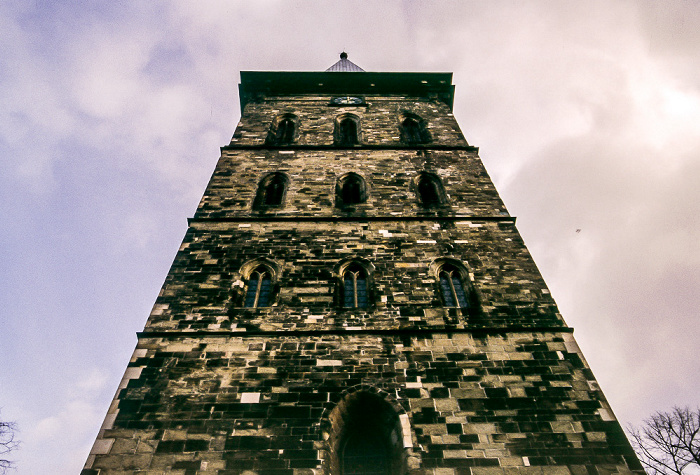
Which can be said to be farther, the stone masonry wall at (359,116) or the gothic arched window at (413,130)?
the gothic arched window at (413,130)

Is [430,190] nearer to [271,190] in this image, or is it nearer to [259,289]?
[271,190]

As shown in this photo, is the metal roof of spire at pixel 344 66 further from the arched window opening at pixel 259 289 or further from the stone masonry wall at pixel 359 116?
the arched window opening at pixel 259 289

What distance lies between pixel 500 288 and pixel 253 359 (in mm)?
4233

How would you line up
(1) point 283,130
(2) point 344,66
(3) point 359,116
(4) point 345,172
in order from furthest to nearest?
1. (2) point 344,66
2. (3) point 359,116
3. (1) point 283,130
4. (4) point 345,172

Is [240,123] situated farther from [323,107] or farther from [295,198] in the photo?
[295,198]

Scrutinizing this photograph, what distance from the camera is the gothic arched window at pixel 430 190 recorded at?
10320mm

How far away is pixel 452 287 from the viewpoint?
7988 millimetres

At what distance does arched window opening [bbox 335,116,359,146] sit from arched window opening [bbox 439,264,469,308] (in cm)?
574

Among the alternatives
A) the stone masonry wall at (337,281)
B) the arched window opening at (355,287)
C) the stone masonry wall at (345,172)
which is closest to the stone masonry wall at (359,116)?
the stone masonry wall at (345,172)

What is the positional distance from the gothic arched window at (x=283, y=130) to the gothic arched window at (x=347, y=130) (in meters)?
1.28

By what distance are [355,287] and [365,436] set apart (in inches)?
99.2

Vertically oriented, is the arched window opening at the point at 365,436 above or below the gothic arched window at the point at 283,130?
below

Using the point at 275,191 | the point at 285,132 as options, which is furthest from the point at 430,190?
the point at 285,132

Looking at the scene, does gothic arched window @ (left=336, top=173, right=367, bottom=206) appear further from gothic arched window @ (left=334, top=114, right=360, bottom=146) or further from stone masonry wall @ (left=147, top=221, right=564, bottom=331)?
gothic arched window @ (left=334, top=114, right=360, bottom=146)
